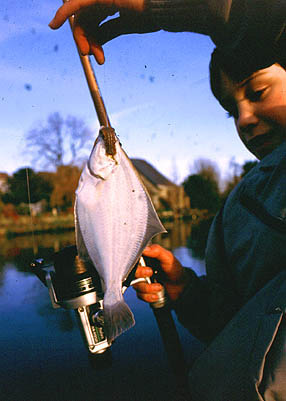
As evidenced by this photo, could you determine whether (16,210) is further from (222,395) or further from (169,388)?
(222,395)

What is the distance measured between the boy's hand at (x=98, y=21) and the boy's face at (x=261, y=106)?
2.50 feet

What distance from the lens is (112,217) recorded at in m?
1.59

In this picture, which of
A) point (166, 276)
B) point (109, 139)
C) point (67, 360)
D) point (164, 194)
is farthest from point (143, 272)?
point (164, 194)

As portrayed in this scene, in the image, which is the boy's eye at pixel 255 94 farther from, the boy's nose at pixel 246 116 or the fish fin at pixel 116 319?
the fish fin at pixel 116 319

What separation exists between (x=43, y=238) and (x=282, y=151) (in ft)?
41.0

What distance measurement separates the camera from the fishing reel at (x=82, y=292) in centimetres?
145

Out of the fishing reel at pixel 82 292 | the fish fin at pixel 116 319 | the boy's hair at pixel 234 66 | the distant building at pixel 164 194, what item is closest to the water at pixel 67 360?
the fishing reel at pixel 82 292

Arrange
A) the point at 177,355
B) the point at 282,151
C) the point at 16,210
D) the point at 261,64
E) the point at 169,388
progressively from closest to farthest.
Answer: the point at 282,151, the point at 261,64, the point at 177,355, the point at 169,388, the point at 16,210

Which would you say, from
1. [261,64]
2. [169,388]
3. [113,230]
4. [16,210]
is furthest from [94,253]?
[16,210]

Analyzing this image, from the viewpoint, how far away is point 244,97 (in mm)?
1698

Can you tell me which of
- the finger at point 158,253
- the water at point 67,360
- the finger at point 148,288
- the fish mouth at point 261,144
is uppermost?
the fish mouth at point 261,144

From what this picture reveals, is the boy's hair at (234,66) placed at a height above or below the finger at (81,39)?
below

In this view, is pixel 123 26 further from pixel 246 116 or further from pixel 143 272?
pixel 143 272

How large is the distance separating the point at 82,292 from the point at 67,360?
3.16m
